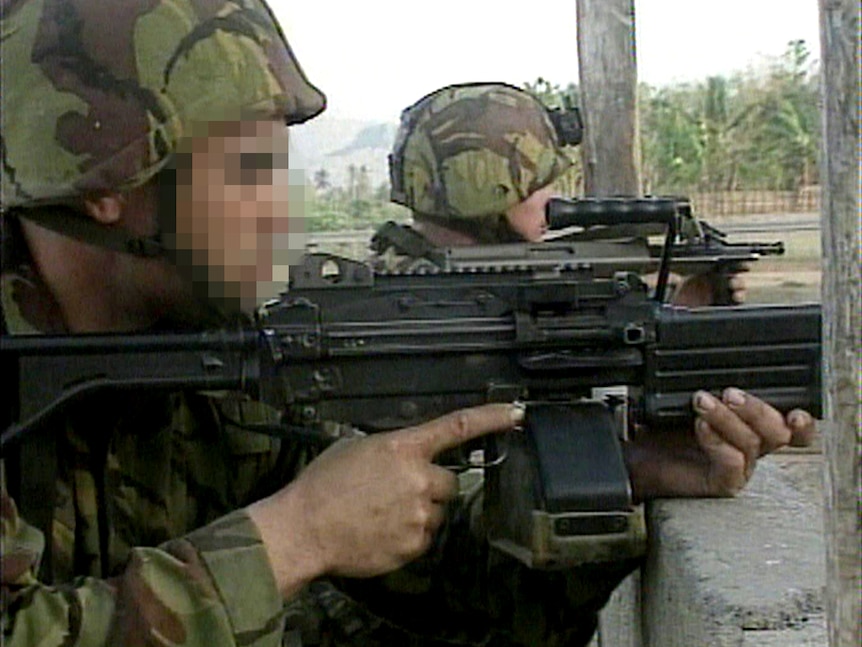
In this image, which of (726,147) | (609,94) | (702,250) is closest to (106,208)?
(702,250)

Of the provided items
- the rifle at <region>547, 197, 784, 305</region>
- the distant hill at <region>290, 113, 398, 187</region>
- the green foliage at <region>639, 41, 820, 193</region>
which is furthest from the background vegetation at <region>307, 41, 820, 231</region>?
the rifle at <region>547, 197, 784, 305</region>

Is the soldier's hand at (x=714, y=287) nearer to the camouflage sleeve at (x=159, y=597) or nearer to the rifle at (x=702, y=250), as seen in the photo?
the rifle at (x=702, y=250)

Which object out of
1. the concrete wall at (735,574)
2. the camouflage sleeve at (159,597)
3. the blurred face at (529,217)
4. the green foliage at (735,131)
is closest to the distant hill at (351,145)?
the green foliage at (735,131)

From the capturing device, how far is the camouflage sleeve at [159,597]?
1.75 metres

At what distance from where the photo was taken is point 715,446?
229 cm

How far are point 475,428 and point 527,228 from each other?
240 centimetres

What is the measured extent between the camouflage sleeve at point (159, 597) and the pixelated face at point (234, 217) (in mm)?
351

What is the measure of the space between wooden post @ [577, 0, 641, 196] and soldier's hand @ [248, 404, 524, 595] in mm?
3013

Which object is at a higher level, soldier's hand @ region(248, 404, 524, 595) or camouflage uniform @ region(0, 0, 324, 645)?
camouflage uniform @ region(0, 0, 324, 645)

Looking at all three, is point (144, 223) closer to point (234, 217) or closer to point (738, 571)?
point (234, 217)

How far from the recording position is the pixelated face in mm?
2068

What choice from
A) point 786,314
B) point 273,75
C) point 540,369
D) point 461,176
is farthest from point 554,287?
point 461,176

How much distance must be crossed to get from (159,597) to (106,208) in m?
0.60

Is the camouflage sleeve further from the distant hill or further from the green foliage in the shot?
the green foliage
